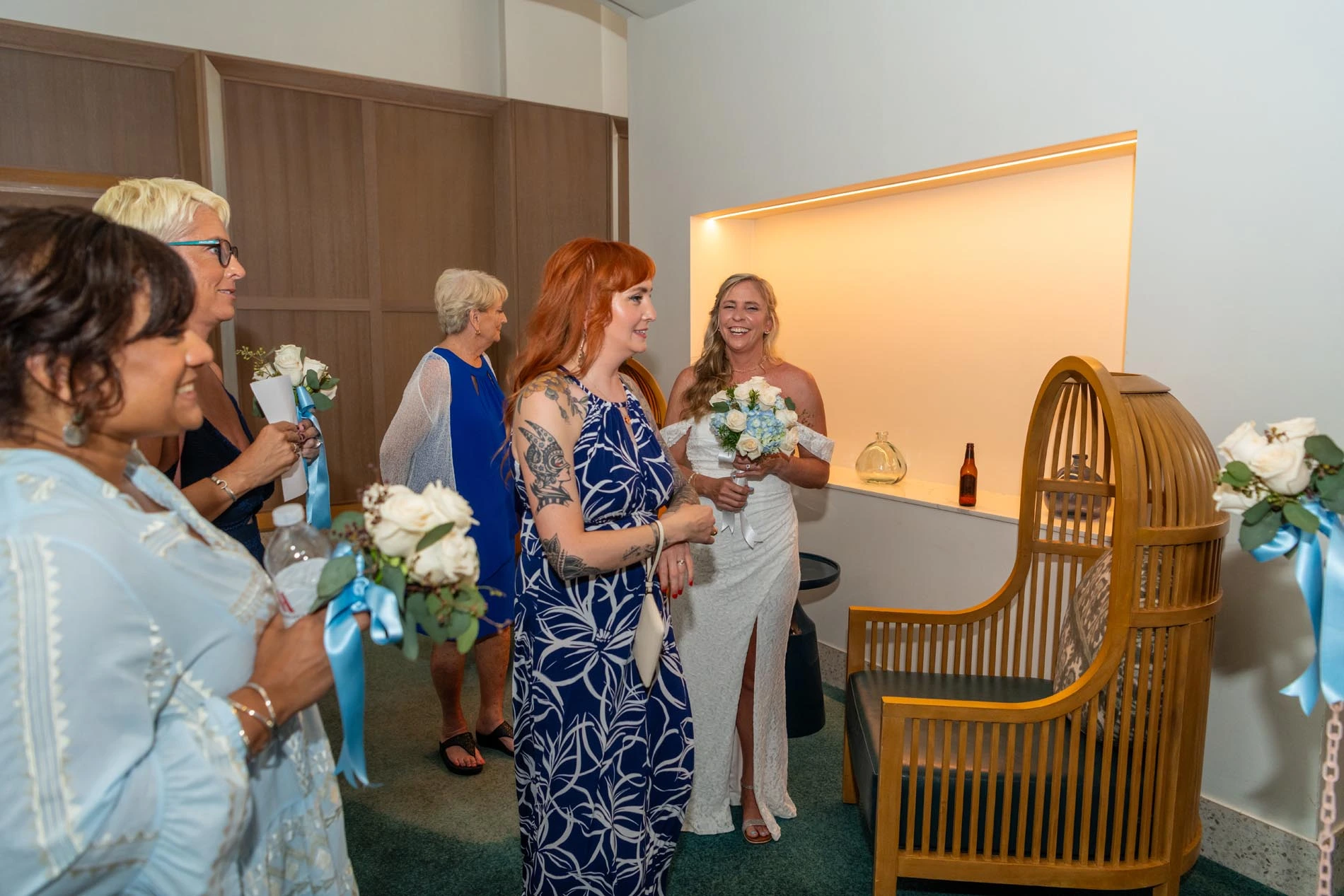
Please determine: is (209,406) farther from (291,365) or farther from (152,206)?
(152,206)

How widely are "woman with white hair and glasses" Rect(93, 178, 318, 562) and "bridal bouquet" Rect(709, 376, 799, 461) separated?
133cm

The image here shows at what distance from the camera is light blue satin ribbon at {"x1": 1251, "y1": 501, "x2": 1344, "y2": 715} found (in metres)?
1.80

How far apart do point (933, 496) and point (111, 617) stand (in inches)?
142

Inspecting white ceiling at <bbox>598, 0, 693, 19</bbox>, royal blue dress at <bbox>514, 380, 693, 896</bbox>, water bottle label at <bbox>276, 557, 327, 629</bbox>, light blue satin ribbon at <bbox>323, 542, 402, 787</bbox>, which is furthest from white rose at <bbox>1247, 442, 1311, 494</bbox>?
white ceiling at <bbox>598, 0, 693, 19</bbox>

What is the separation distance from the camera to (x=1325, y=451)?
1749 millimetres

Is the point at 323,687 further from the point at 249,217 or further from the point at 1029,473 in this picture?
the point at 249,217

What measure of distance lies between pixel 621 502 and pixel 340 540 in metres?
0.96

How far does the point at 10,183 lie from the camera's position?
14.6 feet

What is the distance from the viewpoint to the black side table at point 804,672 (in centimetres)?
371

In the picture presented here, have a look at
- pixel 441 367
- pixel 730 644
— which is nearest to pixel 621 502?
pixel 730 644

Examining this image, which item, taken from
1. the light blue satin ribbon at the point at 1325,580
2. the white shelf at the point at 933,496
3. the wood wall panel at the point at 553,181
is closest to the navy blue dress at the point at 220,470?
the light blue satin ribbon at the point at 1325,580

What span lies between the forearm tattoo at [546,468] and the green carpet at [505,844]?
4.99ft

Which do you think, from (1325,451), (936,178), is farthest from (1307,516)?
(936,178)

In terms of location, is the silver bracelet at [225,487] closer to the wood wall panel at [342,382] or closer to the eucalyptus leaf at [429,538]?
the eucalyptus leaf at [429,538]
